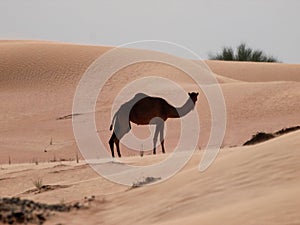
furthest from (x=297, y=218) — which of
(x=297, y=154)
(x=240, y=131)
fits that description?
(x=240, y=131)

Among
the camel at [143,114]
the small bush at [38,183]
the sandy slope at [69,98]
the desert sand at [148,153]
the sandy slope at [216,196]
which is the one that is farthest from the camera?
the sandy slope at [69,98]

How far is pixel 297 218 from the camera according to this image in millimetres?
5645

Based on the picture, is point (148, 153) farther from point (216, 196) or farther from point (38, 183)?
point (216, 196)

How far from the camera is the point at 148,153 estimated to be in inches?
688

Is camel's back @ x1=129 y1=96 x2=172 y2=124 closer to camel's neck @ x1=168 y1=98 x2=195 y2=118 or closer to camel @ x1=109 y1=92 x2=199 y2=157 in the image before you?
camel @ x1=109 y1=92 x2=199 y2=157

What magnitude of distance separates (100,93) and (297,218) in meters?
26.8

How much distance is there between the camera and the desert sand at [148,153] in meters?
7.18

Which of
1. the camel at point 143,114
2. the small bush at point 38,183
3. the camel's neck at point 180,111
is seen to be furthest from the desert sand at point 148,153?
the camel's neck at point 180,111

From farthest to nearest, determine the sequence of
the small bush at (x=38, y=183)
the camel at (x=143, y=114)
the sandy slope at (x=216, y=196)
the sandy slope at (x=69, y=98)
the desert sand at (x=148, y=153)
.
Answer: the sandy slope at (x=69, y=98)
the camel at (x=143, y=114)
the small bush at (x=38, y=183)
the desert sand at (x=148, y=153)
the sandy slope at (x=216, y=196)

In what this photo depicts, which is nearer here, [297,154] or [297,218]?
[297,218]

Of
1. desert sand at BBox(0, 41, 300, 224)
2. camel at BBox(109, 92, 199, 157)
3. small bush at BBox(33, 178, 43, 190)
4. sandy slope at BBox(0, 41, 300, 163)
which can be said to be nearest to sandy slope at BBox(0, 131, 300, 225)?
desert sand at BBox(0, 41, 300, 224)

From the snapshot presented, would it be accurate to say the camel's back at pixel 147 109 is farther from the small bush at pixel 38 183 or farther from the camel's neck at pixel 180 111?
the small bush at pixel 38 183

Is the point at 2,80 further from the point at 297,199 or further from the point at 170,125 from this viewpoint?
the point at 297,199

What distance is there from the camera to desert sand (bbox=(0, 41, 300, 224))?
718 cm
